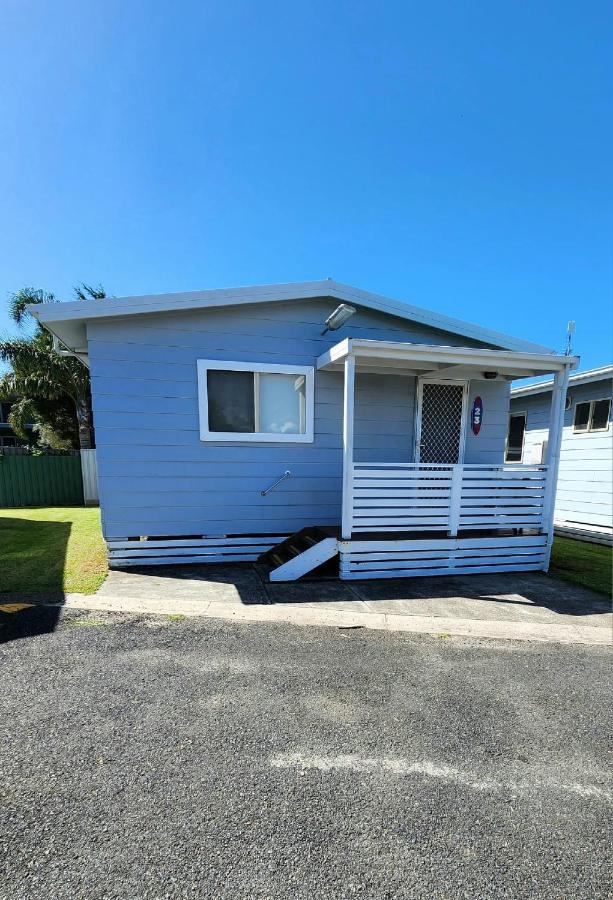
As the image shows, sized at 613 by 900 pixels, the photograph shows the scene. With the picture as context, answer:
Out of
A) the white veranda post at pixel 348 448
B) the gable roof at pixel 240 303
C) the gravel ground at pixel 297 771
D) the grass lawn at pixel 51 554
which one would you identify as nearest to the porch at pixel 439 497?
the white veranda post at pixel 348 448

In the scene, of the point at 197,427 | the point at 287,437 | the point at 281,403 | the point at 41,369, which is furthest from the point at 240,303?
the point at 41,369

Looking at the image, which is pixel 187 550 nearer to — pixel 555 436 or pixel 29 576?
pixel 29 576

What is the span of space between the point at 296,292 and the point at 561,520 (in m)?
8.50

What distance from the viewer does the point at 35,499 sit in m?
11.8

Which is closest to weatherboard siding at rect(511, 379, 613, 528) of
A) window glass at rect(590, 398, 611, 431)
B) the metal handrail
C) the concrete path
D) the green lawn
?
window glass at rect(590, 398, 611, 431)

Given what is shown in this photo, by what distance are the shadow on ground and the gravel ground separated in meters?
0.34

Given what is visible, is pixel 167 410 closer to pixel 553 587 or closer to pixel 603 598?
pixel 553 587

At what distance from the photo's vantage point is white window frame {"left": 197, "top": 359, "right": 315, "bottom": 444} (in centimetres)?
521

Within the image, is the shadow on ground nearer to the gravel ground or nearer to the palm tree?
the gravel ground

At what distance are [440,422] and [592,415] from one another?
4710 mm

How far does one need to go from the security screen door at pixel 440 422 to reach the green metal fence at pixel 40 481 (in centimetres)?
1078

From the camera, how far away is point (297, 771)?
75.5 inches

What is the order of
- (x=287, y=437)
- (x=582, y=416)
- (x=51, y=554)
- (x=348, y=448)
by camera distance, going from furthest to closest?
(x=582, y=416) → (x=51, y=554) → (x=287, y=437) → (x=348, y=448)

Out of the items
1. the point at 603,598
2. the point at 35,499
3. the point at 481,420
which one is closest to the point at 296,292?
the point at 481,420
